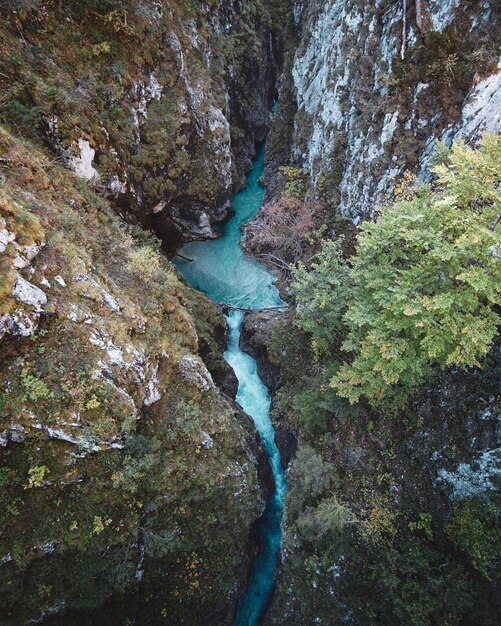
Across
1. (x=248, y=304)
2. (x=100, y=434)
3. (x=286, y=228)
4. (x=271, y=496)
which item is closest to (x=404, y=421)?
(x=271, y=496)

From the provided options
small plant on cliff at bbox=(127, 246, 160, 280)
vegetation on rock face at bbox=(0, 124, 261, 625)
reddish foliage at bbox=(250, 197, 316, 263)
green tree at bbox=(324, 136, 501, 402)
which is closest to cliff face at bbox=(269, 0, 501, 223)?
reddish foliage at bbox=(250, 197, 316, 263)

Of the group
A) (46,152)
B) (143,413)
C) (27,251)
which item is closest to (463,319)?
(143,413)

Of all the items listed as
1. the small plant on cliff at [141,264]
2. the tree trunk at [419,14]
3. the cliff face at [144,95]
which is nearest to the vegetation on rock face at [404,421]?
the small plant on cliff at [141,264]

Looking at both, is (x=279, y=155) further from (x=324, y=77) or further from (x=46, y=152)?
(x=46, y=152)

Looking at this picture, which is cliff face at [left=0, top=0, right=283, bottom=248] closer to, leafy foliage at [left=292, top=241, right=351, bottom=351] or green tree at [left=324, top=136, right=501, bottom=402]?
leafy foliage at [left=292, top=241, right=351, bottom=351]

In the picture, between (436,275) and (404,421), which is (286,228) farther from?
(436,275)

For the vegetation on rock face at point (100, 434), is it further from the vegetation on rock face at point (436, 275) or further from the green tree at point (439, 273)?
the green tree at point (439, 273)
